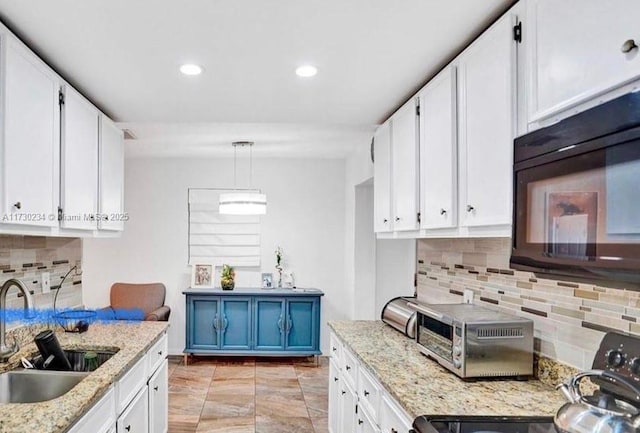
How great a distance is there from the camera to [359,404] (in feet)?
8.18

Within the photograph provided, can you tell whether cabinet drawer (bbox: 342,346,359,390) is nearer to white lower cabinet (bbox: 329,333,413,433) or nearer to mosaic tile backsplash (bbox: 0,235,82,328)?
white lower cabinet (bbox: 329,333,413,433)

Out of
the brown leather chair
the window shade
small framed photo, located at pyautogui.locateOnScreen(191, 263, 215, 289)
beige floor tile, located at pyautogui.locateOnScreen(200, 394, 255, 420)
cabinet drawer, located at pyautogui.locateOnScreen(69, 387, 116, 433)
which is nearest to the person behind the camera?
cabinet drawer, located at pyautogui.locateOnScreen(69, 387, 116, 433)

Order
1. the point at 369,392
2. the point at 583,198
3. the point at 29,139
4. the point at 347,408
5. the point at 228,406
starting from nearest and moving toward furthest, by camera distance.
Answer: the point at 583,198 < the point at 29,139 < the point at 369,392 < the point at 347,408 < the point at 228,406

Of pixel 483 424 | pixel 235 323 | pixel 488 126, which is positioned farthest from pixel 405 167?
pixel 235 323

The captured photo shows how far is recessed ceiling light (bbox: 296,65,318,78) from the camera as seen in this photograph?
2.38 meters

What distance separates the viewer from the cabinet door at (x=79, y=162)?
2.40 metres

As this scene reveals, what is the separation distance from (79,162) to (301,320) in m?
3.42

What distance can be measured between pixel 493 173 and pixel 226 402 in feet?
11.2

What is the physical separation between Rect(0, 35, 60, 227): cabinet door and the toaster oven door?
1.84m

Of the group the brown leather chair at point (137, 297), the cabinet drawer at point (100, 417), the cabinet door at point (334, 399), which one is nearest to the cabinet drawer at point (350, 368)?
the cabinet door at point (334, 399)

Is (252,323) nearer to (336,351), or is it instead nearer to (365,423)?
(336,351)

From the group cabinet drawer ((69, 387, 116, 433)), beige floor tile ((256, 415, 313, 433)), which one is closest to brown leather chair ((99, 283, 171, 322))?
beige floor tile ((256, 415, 313, 433))

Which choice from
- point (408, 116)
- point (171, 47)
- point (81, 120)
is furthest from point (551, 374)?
point (81, 120)

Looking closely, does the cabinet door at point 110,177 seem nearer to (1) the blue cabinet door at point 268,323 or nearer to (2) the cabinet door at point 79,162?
(2) the cabinet door at point 79,162
